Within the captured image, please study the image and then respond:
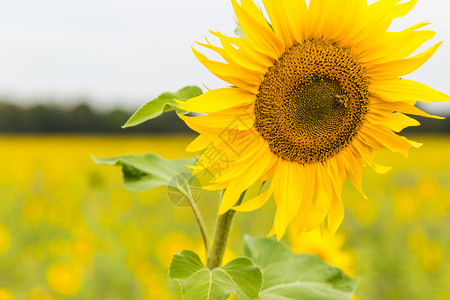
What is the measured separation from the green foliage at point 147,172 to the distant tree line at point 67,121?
25784 millimetres

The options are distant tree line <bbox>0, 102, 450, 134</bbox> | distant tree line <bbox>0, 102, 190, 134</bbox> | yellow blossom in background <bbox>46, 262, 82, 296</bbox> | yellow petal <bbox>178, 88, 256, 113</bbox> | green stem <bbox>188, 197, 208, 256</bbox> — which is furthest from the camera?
distant tree line <bbox>0, 102, 190, 134</bbox>

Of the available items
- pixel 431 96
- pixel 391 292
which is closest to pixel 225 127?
pixel 431 96

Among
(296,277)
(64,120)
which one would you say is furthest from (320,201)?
(64,120)

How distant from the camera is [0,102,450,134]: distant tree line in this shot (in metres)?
28.2

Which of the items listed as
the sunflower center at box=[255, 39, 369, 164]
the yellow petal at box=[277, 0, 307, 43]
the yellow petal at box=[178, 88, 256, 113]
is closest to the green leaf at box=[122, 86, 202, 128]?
the yellow petal at box=[178, 88, 256, 113]

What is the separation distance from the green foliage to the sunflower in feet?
0.90

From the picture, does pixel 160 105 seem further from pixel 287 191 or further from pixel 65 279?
pixel 65 279

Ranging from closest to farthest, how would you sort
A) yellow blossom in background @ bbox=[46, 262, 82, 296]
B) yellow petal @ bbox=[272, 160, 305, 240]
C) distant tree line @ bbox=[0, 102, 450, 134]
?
yellow petal @ bbox=[272, 160, 305, 240] → yellow blossom in background @ bbox=[46, 262, 82, 296] → distant tree line @ bbox=[0, 102, 450, 134]

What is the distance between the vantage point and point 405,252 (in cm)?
503

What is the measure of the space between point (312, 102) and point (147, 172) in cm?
55

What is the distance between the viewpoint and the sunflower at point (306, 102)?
110 centimetres

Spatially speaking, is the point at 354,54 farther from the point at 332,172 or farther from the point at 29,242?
the point at 29,242

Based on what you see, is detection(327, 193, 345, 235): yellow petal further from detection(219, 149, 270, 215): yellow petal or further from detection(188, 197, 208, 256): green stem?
detection(188, 197, 208, 256): green stem

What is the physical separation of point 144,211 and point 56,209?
4.38 feet
